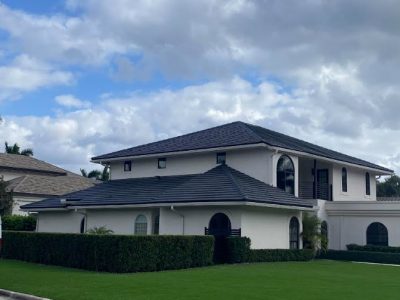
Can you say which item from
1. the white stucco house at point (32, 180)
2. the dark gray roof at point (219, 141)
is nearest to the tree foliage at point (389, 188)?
the dark gray roof at point (219, 141)

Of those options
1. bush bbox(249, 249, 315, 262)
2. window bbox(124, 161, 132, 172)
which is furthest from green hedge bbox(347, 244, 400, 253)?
window bbox(124, 161, 132, 172)

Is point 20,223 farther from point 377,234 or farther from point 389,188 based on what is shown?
point 389,188

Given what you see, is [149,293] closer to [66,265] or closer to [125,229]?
[66,265]

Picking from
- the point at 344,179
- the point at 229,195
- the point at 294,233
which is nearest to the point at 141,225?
the point at 229,195

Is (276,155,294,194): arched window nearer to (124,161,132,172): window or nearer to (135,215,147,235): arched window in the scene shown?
(135,215,147,235): arched window

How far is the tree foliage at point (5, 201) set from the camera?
44.9 meters

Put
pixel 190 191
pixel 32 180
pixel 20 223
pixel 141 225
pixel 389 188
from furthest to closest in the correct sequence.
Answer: pixel 389 188, pixel 32 180, pixel 20 223, pixel 141 225, pixel 190 191

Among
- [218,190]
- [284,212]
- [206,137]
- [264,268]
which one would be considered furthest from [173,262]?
[206,137]

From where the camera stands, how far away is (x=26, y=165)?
57438mm

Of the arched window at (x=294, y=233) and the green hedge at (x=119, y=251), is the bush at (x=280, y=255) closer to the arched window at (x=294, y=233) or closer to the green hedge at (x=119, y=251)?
the arched window at (x=294, y=233)

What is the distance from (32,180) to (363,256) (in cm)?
3161

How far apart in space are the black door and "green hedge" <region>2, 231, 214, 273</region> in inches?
599

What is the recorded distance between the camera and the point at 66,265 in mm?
22703

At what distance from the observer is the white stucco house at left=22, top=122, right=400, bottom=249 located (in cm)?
2766
